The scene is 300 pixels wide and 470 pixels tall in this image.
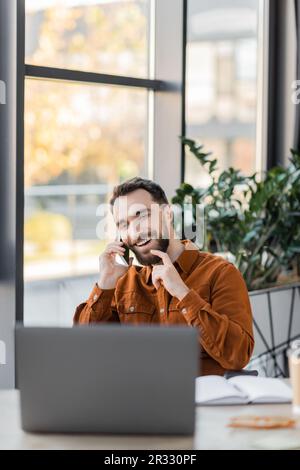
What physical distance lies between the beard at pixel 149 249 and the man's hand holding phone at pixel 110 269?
57 millimetres

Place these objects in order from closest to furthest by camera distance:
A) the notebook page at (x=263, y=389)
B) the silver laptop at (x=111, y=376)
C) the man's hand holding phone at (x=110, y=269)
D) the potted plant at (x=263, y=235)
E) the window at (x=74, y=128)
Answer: the silver laptop at (x=111, y=376), the notebook page at (x=263, y=389), the man's hand holding phone at (x=110, y=269), the window at (x=74, y=128), the potted plant at (x=263, y=235)

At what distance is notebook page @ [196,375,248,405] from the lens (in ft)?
6.71

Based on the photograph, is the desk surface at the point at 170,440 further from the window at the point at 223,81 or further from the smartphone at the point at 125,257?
the window at the point at 223,81

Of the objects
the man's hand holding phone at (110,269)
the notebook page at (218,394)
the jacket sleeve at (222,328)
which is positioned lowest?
the notebook page at (218,394)

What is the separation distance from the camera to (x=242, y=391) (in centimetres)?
210

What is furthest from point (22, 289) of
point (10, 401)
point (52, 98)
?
point (10, 401)

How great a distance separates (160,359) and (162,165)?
2.59 metres

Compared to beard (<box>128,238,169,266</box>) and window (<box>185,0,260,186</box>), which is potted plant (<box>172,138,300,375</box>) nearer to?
window (<box>185,0,260,186</box>)

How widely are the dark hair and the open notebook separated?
83 centimetres

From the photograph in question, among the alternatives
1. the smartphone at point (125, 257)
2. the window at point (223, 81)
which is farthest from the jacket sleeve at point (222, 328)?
the window at point (223, 81)

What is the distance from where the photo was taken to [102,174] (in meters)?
4.79

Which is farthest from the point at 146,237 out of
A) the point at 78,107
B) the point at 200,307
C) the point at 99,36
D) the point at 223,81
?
the point at 223,81

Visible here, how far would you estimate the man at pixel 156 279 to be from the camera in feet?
8.43
